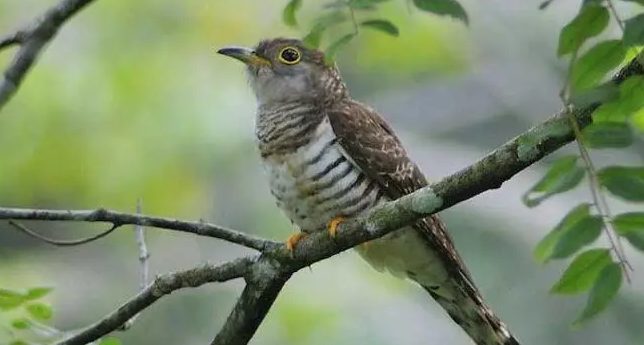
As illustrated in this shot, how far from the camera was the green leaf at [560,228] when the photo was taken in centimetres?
178

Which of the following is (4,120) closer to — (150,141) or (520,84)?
(150,141)

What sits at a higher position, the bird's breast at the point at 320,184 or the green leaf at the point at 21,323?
the bird's breast at the point at 320,184

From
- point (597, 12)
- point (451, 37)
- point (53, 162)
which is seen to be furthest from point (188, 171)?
point (597, 12)

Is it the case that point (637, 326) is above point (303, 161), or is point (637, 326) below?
below

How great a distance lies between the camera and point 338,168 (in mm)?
3160

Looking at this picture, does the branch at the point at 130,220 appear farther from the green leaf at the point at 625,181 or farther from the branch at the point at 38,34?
the green leaf at the point at 625,181

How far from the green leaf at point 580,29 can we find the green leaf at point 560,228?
0.29 m

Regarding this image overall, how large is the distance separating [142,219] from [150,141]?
4.32 m

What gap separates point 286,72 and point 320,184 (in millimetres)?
541

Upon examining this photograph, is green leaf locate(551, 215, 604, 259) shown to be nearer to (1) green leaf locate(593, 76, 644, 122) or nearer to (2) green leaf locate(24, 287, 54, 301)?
(1) green leaf locate(593, 76, 644, 122)

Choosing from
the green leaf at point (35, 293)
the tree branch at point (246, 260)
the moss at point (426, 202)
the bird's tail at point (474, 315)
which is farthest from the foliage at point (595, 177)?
the bird's tail at point (474, 315)

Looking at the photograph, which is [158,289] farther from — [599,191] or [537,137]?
[599,191]

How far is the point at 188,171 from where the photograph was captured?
6.95m

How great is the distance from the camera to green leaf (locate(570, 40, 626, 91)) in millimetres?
1634
